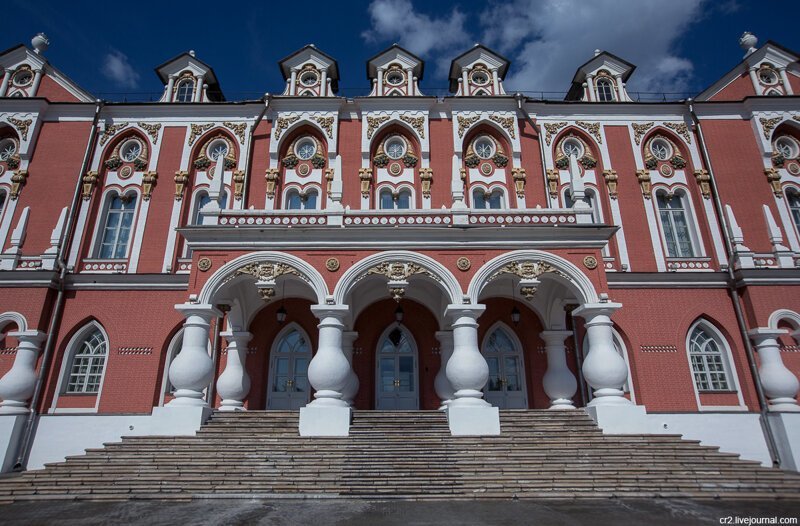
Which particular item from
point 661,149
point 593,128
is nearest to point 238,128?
point 593,128

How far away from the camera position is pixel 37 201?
17.3 metres

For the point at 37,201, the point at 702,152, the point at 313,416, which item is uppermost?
the point at 702,152

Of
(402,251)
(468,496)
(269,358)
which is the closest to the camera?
(468,496)

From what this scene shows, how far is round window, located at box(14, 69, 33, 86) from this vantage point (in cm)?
1916

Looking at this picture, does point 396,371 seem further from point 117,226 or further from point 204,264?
point 117,226

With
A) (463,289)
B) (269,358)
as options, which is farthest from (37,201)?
(463,289)

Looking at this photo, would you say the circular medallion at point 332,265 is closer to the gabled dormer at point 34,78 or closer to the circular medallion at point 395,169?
the circular medallion at point 395,169

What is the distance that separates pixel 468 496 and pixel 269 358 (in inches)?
381

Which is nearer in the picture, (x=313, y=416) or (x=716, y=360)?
(x=313, y=416)

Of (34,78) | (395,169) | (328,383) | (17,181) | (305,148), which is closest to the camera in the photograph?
(328,383)

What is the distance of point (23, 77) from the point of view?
19250 millimetres

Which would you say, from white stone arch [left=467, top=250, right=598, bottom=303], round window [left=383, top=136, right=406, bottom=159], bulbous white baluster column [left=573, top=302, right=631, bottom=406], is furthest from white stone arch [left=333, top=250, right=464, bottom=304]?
round window [left=383, top=136, right=406, bottom=159]

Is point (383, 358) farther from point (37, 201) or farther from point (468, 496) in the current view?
point (37, 201)

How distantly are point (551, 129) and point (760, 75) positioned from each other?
9.01m
